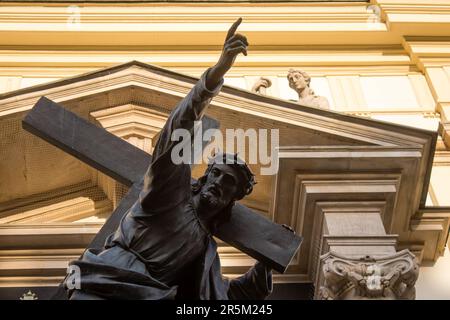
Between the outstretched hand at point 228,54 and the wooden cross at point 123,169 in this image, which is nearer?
the outstretched hand at point 228,54

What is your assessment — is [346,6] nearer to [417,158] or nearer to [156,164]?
[417,158]

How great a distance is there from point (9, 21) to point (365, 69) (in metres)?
5.39

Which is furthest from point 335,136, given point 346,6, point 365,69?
point 346,6

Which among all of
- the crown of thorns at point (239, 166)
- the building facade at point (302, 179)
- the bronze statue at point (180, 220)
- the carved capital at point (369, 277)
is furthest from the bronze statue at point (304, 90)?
the bronze statue at point (180, 220)

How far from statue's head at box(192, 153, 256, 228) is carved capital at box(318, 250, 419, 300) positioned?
1462 mm

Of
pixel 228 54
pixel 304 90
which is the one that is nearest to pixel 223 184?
pixel 228 54

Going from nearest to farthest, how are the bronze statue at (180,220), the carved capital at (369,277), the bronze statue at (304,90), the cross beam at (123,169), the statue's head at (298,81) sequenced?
the bronze statue at (180,220) → the cross beam at (123,169) → the carved capital at (369,277) → the bronze statue at (304,90) → the statue's head at (298,81)

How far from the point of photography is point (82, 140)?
520 centimetres

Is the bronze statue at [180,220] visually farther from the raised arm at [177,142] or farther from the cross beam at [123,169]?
the cross beam at [123,169]

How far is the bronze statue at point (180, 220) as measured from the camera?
4.18m

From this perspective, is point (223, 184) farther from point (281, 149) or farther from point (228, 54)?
point (281, 149)

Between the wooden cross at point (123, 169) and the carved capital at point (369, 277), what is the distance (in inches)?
45.5

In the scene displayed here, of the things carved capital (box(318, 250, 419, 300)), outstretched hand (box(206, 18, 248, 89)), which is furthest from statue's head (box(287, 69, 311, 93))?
outstretched hand (box(206, 18, 248, 89))
